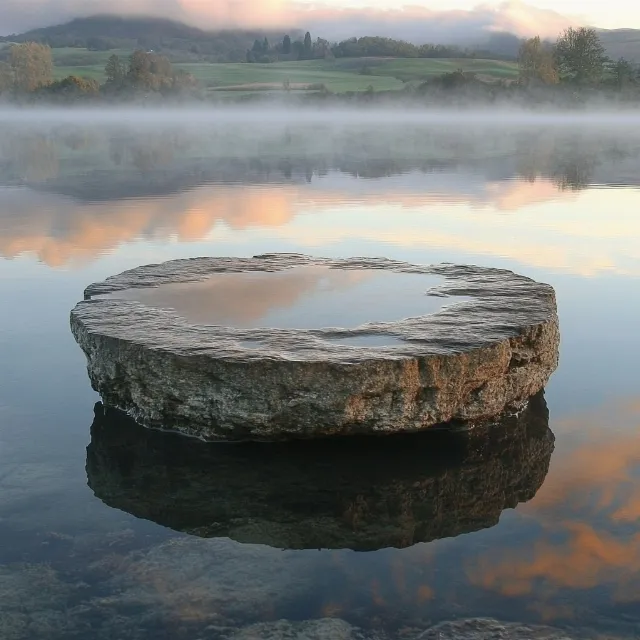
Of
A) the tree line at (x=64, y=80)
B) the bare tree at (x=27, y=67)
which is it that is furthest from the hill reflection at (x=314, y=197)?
the bare tree at (x=27, y=67)

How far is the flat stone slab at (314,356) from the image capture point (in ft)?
19.0

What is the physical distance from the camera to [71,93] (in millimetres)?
111812

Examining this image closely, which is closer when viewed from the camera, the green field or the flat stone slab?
the flat stone slab

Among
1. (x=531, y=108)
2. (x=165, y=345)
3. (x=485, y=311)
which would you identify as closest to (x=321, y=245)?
(x=485, y=311)

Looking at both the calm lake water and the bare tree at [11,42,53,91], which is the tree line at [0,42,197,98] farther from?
the calm lake water

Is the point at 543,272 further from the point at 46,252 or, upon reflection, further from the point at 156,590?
the point at 156,590

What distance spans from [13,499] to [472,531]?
8.48 feet

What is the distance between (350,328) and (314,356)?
2.50 ft

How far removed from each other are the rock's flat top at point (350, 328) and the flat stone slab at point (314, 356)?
0.01m

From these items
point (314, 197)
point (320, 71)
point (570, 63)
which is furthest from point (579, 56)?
point (314, 197)

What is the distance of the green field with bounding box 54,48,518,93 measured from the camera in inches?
5310

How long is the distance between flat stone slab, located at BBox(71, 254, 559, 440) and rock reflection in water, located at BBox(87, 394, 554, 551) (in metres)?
0.16

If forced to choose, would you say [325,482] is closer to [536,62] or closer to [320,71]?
[536,62]

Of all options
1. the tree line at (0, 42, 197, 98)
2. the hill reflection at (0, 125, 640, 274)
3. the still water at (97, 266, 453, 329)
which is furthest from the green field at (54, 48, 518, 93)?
the still water at (97, 266, 453, 329)
